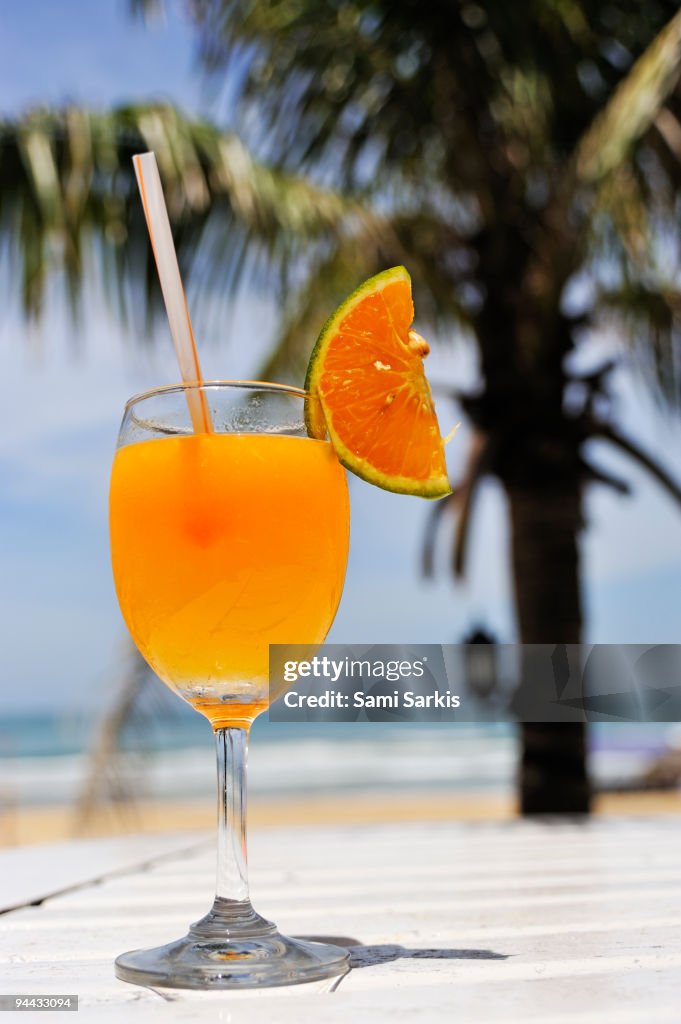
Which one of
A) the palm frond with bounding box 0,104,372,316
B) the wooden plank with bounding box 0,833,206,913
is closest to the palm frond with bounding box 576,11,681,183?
the palm frond with bounding box 0,104,372,316

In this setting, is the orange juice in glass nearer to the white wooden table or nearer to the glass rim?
the glass rim

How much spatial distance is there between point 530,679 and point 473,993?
3.60 meters

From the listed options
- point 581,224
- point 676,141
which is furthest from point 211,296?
point 676,141

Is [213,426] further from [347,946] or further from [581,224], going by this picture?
[581,224]

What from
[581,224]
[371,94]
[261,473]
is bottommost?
[261,473]

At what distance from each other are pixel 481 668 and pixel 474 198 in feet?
6.24

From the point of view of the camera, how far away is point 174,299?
1107mm

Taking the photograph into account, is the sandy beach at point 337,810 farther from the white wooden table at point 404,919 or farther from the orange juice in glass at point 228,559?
the orange juice in glass at point 228,559

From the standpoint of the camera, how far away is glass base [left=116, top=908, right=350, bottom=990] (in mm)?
891

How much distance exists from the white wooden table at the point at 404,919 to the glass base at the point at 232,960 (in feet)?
0.08

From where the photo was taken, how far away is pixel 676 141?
3.81 meters

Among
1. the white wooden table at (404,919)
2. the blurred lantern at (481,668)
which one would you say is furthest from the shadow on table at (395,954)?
the blurred lantern at (481,668)

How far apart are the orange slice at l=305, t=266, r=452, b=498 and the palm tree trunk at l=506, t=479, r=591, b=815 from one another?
10.4 feet

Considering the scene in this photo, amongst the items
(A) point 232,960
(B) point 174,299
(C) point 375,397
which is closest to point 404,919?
(A) point 232,960
